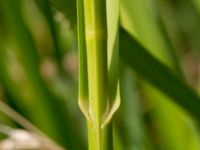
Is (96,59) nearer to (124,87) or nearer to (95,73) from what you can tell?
(95,73)

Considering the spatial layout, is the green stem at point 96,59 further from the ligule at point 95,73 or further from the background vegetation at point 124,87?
the background vegetation at point 124,87

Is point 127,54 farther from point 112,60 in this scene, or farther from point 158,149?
point 158,149

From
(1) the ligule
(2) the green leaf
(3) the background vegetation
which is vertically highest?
(1) the ligule

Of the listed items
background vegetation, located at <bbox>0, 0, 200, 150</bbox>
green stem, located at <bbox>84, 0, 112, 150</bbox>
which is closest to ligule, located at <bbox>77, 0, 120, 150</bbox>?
green stem, located at <bbox>84, 0, 112, 150</bbox>

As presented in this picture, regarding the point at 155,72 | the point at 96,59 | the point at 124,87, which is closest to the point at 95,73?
the point at 96,59

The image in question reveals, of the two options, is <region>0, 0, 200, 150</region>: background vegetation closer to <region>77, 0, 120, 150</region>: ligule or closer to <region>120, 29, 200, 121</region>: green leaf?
<region>120, 29, 200, 121</region>: green leaf

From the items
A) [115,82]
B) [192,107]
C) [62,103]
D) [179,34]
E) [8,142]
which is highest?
[115,82]

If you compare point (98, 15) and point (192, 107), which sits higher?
point (98, 15)

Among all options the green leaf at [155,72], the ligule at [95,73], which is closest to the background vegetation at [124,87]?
the green leaf at [155,72]

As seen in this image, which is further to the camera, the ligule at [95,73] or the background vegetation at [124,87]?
the background vegetation at [124,87]

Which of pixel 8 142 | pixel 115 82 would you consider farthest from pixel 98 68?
pixel 8 142

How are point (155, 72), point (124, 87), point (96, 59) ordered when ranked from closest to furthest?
point (96, 59)
point (155, 72)
point (124, 87)
